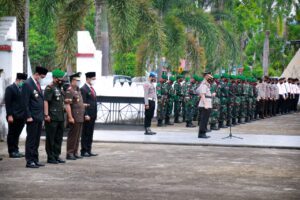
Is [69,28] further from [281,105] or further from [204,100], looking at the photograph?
[281,105]

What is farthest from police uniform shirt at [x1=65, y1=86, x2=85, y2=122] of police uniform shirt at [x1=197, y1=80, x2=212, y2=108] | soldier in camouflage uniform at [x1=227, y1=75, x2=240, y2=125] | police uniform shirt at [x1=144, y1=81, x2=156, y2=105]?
soldier in camouflage uniform at [x1=227, y1=75, x2=240, y2=125]

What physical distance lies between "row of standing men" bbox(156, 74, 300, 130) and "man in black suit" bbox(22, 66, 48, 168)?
982 cm

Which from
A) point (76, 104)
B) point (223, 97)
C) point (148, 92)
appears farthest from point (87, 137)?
point (223, 97)

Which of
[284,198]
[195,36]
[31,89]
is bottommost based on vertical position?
[284,198]

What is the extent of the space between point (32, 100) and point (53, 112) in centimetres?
62

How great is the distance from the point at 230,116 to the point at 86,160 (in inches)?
446

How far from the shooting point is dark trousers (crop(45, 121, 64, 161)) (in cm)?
1423

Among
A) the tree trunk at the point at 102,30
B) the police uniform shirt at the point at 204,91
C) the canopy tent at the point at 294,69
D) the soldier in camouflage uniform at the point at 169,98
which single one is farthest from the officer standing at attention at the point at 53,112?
the canopy tent at the point at 294,69

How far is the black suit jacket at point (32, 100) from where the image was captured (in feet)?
44.5

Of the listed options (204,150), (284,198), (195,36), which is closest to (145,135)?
(204,150)

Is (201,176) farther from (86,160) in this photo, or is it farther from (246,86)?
(246,86)

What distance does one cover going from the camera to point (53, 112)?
14219 millimetres

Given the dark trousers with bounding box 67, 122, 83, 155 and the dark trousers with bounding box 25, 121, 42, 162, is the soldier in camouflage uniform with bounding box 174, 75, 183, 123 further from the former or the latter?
the dark trousers with bounding box 25, 121, 42, 162

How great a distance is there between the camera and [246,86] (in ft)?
91.5
